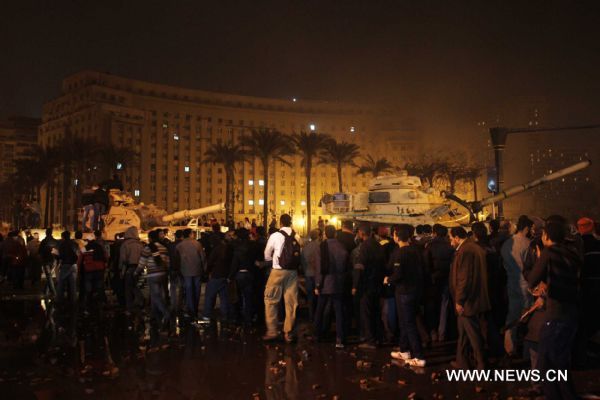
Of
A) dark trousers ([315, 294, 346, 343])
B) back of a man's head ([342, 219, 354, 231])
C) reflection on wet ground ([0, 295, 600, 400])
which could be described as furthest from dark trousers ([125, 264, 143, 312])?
back of a man's head ([342, 219, 354, 231])

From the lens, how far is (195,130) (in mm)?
114562

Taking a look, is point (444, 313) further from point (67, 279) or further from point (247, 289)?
point (67, 279)

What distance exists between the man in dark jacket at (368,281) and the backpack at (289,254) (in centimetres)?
117

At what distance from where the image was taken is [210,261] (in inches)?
436

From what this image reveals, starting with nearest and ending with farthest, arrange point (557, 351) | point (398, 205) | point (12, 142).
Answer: point (557, 351)
point (398, 205)
point (12, 142)

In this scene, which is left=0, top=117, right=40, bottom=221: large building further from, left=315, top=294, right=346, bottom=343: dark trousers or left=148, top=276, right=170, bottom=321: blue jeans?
left=315, top=294, right=346, bottom=343: dark trousers

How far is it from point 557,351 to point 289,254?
499 centimetres

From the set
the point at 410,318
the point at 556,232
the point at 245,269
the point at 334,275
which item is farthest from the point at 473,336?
the point at 245,269

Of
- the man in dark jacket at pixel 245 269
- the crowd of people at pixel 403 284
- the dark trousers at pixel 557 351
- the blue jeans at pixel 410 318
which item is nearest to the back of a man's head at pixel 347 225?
the crowd of people at pixel 403 284

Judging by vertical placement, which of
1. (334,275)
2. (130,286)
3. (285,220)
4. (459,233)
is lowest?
(130,286)

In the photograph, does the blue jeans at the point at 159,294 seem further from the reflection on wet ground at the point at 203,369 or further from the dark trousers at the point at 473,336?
the dark trousers at the point at 473,336

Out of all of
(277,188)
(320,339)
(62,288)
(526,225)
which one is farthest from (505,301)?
(277,188)

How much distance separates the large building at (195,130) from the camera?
104 meters

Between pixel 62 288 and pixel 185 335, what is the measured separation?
5118 mm
